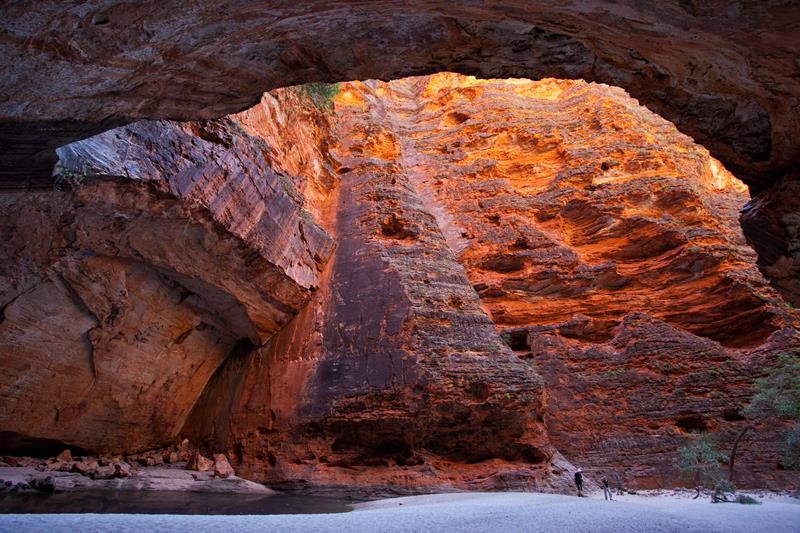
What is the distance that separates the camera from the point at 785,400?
A: 12203 mm

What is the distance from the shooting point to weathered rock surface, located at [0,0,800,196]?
3199 mm

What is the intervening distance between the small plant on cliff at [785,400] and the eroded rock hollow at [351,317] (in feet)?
2.90

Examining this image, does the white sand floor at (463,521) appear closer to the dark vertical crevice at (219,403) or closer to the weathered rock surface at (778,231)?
the weathered rock surface at (778,231)

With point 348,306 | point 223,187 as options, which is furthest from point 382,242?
point 223,187

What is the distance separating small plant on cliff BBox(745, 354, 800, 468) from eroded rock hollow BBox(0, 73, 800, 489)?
34.8 inches

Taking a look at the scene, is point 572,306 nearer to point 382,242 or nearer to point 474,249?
point 474,249

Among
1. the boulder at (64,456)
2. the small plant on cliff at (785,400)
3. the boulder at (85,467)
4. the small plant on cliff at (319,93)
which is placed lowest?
the boulder at (85,467)

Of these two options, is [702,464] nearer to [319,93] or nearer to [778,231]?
[778,231]

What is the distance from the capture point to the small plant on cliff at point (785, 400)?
11.8m

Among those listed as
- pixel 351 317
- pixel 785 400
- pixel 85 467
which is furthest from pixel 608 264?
pixel 85 467

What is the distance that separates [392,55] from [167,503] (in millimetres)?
8372

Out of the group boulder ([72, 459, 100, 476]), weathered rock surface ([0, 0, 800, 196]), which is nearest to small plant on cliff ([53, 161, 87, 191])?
weathered rock surface ([0, 0, 800, 196])

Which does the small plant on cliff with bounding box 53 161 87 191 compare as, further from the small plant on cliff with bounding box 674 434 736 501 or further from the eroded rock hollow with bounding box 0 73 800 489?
the small plant on cliff with bounding box 674 434 736 501

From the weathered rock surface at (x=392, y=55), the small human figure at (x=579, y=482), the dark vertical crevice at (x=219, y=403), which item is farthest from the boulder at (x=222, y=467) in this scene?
the weathered rock surface at (x=392, y=55)
